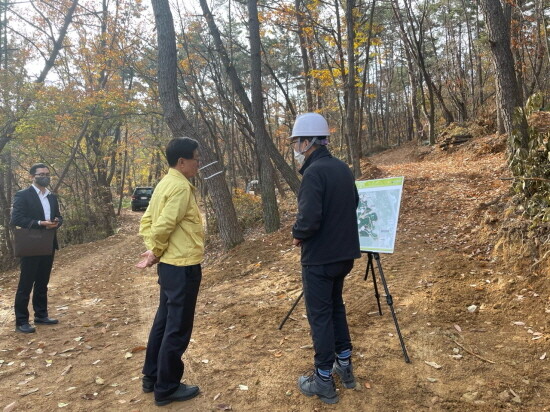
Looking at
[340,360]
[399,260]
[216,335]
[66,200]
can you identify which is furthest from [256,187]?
[340,360]

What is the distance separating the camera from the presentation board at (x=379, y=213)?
3770 millimetres

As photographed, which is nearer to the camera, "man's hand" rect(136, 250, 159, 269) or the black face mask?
"man's hand" rect(136, 250, 159, 269)

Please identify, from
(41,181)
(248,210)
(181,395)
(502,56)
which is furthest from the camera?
(248,210)

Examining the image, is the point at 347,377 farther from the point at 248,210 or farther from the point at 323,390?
the point at 248,210

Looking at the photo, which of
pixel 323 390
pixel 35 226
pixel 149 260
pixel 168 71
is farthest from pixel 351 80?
pixel 323 390

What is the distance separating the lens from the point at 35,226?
192 inches

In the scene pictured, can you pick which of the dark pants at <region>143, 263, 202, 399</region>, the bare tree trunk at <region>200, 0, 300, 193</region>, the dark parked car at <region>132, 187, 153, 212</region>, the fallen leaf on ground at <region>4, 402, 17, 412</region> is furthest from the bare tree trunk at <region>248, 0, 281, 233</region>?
the dark parked car at <region>132, 187, 153, 212</region>

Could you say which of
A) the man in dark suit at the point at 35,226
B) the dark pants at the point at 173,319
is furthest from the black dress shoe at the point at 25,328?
the dark pants at the point at 173,319

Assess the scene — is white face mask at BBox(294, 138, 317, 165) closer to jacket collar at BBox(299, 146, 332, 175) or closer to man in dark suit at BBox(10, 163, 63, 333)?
jacket collar at BBox(299, 146, 332, 175)

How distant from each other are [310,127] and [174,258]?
1.47 meters

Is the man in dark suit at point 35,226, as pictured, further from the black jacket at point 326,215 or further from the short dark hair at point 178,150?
the black jacket at point 326,215

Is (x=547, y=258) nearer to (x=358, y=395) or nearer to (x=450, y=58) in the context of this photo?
(x=358, y=395)

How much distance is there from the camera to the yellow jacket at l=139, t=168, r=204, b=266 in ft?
9.35

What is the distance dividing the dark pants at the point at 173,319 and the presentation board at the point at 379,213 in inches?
73.5
